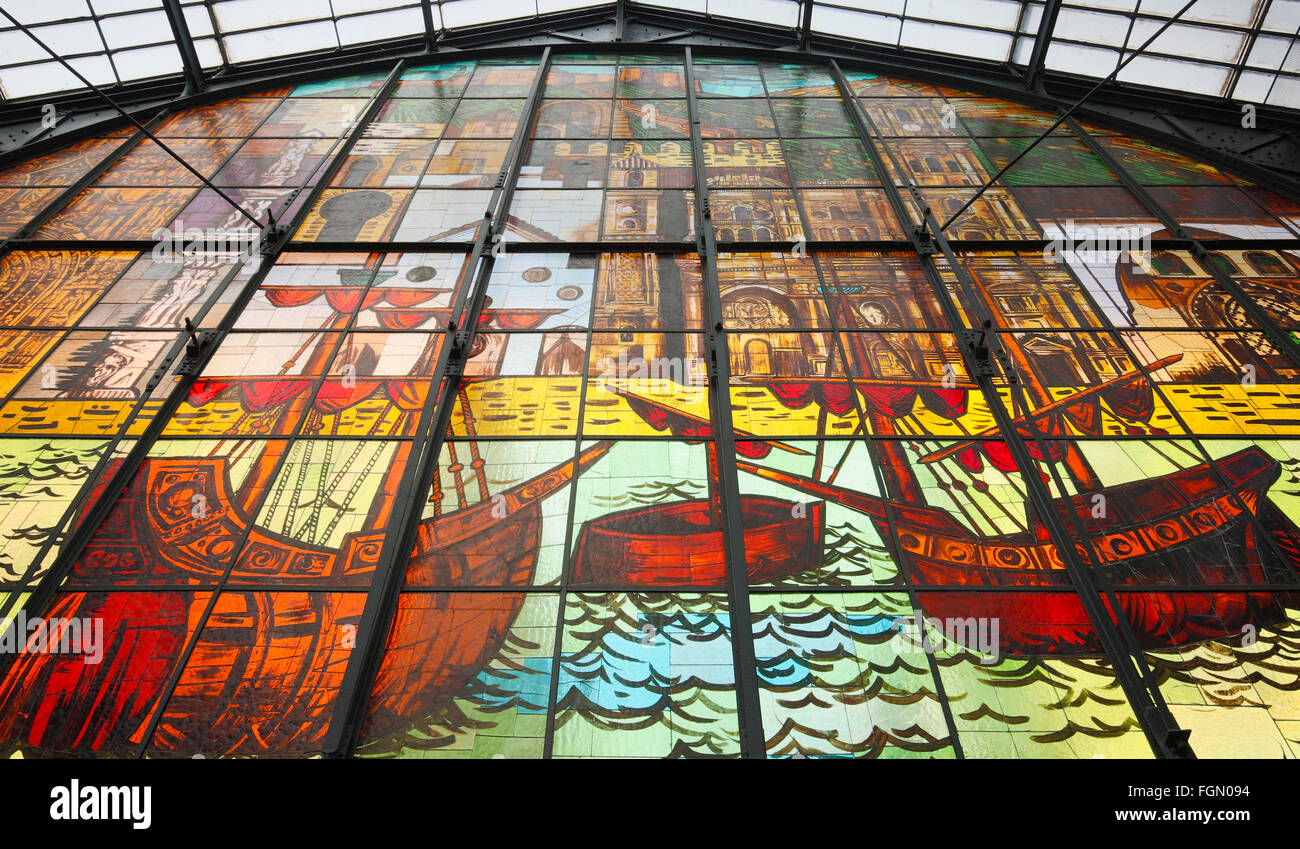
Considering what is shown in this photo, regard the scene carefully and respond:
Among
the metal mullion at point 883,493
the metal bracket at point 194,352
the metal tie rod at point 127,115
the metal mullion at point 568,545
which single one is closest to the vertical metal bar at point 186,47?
the metal tie rod at point 127,115

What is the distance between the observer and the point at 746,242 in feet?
44.7

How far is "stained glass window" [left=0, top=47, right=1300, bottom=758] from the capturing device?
767 cm

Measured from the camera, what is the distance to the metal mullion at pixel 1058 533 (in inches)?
291

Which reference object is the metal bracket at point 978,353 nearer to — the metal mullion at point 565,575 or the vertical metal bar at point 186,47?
the metal mullion at point 565,575

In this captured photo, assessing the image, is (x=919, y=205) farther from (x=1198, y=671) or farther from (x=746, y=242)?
(x=1198, y=671)

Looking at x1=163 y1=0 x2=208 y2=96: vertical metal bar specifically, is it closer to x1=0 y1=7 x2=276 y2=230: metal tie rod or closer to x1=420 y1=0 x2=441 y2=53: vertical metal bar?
x1=420 y1=0 x2=441 y2=53: vertical metal bar

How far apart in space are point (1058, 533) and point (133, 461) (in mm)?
11496

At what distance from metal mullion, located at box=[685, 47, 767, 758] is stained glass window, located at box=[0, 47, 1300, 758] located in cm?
6

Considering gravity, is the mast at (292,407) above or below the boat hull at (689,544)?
above

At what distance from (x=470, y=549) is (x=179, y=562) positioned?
3.33m

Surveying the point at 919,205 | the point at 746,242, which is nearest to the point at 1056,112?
the point at 919,205

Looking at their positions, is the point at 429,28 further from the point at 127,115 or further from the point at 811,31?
the point at 127,115

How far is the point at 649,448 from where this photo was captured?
33.1 ft

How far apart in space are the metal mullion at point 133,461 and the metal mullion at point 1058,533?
1124 centimetres
